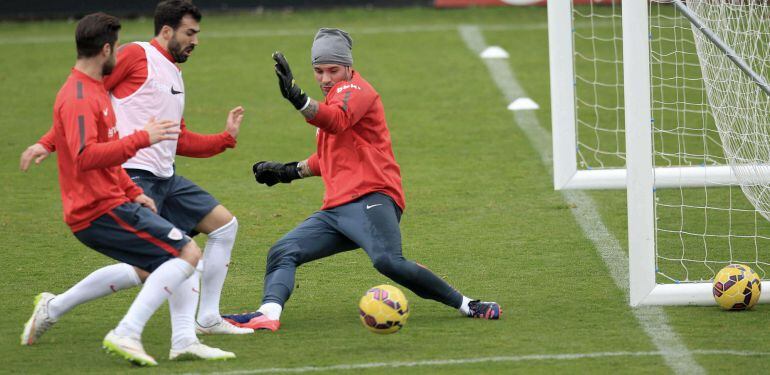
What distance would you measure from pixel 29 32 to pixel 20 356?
44.3 ft

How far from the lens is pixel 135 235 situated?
575 centimetres

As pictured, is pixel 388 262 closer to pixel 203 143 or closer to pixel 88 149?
pixel 203 143

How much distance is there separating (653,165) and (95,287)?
326 centimetres

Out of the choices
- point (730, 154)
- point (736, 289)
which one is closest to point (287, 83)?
point (736, 289)

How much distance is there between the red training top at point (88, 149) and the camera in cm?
547

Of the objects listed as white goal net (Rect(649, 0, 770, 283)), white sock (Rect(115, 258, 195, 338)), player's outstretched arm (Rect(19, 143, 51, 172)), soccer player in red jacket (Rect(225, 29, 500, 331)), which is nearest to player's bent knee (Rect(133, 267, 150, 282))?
white sock (Rect(115, 258, 195, 338))

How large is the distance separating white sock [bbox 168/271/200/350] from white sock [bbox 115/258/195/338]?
125 mm

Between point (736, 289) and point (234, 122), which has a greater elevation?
point (234, 122)

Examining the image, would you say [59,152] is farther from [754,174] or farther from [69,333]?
[754,174]

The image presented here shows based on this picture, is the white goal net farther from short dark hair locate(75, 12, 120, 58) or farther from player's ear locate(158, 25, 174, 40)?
short dark hair locate(75, 12, 120, 58)

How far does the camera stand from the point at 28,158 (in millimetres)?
5680

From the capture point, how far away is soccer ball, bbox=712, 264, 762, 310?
6.59 m

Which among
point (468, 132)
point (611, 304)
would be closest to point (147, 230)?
point (611, 304)

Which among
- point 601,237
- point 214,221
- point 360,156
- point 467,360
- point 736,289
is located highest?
point 360,156
